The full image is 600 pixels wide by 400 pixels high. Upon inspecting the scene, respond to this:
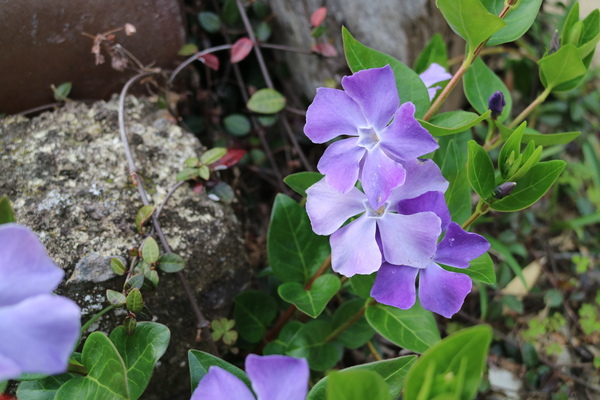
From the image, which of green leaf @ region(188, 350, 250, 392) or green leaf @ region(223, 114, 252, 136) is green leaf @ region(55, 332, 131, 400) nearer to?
green leaf @ region(188, 350, 250, 392)

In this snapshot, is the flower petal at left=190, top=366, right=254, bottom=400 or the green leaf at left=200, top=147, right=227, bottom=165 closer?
the flower petal at left=190, top=366, right=254, bottom=400

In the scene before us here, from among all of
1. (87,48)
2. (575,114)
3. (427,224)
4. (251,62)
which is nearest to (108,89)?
(87,48)

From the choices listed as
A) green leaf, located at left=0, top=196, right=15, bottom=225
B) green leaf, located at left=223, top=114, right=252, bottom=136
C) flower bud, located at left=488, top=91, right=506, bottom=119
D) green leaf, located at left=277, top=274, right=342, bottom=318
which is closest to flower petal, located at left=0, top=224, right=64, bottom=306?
green leaf, located at left=0, top=196, right=15, bottom=225

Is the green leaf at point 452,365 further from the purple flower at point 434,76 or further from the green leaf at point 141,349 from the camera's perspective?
the purple flower at point 434,76

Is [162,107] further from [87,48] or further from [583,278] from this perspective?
[583,278]

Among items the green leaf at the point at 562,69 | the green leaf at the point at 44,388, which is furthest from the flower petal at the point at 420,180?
the green leaf at the point at 44,388

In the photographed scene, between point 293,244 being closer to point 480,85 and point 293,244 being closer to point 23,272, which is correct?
point 480,85
